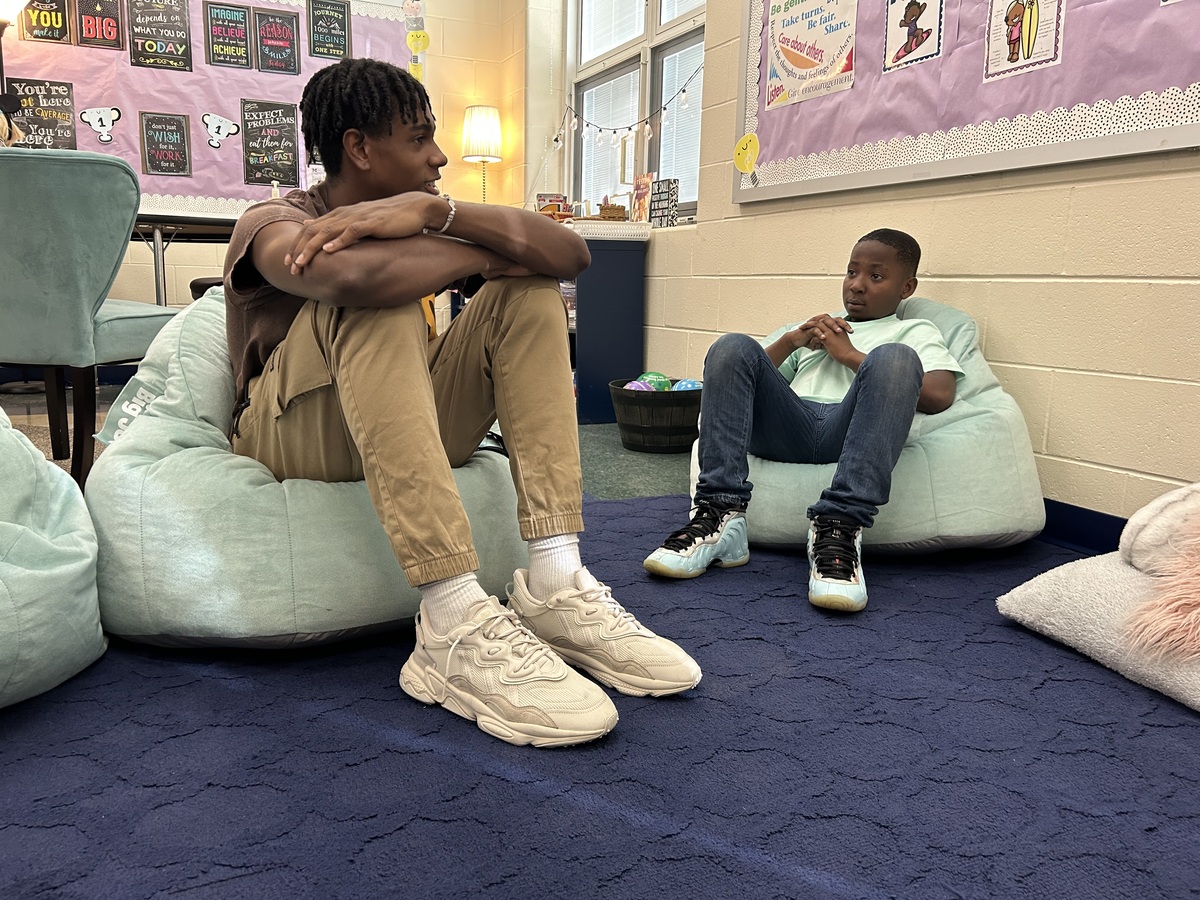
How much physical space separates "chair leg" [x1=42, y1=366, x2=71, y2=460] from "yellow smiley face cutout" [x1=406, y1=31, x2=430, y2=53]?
3152mm

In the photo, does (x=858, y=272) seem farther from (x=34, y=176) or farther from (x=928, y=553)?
(x=34, y=176)

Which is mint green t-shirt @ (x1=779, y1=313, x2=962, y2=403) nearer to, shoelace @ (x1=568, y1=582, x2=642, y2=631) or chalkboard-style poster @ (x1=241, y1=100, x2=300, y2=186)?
shoelace @ (x1=568, y1=582, x2=642, y2=631)

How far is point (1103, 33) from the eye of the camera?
5.78ft

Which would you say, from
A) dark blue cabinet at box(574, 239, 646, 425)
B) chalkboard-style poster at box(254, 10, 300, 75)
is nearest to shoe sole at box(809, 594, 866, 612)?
dark blue cabinet at box(574, 239, 646, 425)

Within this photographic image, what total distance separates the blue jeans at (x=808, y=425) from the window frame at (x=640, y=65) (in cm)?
230

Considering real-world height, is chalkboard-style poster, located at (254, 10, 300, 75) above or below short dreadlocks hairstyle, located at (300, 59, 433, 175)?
above

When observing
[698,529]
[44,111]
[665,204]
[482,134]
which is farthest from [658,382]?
[44,111]

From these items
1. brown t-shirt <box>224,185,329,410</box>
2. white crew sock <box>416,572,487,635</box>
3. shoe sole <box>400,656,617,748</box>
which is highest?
brown t-shirt <box>224,185,329,410</box>

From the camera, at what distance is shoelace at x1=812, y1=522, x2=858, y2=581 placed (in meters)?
1.54

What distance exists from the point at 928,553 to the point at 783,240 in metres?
1.23

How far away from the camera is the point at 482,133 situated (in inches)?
196

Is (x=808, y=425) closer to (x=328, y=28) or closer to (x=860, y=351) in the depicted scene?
(x=860, y=351)

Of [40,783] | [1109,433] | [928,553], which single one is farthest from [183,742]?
[1109,433]

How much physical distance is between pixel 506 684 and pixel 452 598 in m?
0.13
